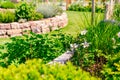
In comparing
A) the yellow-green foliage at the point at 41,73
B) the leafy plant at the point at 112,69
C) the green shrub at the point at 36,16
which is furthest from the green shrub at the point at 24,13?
the yellow-green foliage at the point at 41,73

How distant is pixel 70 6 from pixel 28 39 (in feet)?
42.5

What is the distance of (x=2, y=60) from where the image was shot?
6.17 meters

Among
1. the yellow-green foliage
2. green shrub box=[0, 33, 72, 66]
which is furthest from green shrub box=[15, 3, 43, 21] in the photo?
the yellow-green foliage

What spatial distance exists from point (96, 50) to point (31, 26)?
6.02 metres

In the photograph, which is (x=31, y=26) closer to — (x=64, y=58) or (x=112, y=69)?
(x=64, y=58)

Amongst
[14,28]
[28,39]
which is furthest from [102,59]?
[14,28]

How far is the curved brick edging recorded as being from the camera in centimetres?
1019

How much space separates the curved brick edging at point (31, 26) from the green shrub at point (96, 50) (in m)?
5.25

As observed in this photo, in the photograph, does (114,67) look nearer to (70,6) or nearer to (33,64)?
(33,64)

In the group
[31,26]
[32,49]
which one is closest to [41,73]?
[32,49]

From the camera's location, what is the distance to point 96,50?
16.0 ft

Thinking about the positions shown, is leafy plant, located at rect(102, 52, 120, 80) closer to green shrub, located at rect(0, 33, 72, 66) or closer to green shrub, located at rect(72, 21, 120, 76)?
green shrub, located at rect(72, 21, 120, 76)

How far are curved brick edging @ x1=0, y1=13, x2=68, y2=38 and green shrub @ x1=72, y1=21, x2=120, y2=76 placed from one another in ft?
17.2

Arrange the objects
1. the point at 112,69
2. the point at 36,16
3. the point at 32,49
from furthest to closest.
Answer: the point at 36,16, the point at 32,49, the point at 112,69
